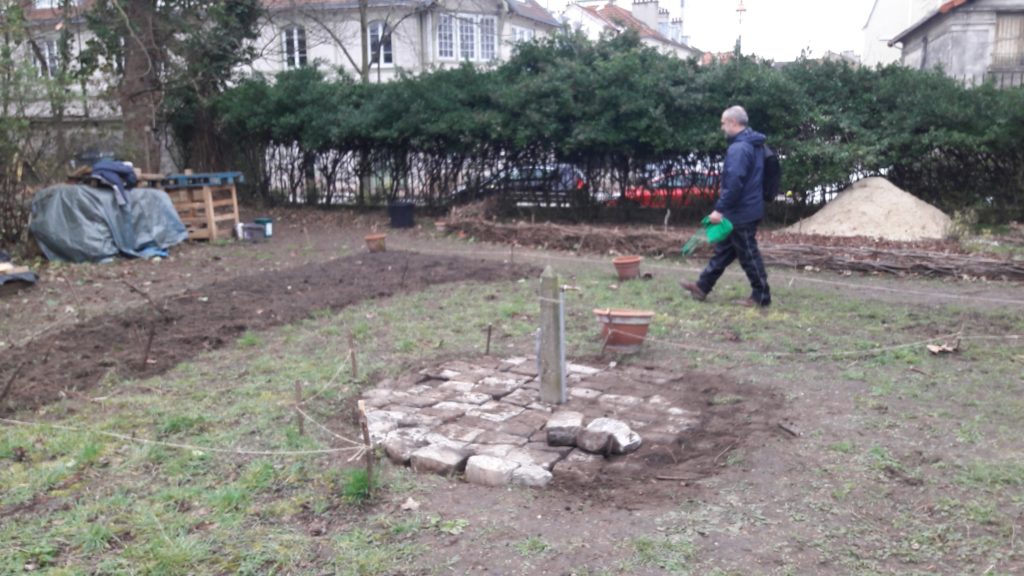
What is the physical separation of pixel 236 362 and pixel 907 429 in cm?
492

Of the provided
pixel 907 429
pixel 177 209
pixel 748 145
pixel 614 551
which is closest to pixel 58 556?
pixel 614 551

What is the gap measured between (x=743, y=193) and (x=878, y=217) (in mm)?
5745

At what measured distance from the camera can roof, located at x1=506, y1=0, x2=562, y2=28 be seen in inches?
1540

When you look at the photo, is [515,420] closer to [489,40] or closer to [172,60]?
[172,60]

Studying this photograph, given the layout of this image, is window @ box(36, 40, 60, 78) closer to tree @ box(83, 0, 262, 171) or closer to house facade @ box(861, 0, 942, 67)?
tree @ box(83, 0, 262, 171)

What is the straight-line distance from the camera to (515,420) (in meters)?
5.18

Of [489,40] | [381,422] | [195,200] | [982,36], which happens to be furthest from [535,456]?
[489,40]

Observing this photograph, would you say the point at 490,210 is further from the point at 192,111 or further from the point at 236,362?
the point at 236,362

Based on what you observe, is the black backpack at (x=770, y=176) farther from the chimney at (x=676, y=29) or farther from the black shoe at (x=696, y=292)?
the chimney at (x=676, y=29)

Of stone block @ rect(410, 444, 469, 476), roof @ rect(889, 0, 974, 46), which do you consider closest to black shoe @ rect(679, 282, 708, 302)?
stone block @ rect(410, 444, 469, 476)

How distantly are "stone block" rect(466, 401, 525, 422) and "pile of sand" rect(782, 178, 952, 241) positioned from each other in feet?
29.3

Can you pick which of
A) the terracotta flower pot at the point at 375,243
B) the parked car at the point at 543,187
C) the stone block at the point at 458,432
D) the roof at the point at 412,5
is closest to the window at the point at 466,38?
the roof at the point at 412,5

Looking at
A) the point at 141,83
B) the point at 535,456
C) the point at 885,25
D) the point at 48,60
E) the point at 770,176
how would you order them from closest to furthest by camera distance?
the point at 535,456 < the point at 770,176 < the point at 141,83 < the point at 48,60 < the point at 885,25

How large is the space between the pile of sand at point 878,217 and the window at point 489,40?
1018 inches
